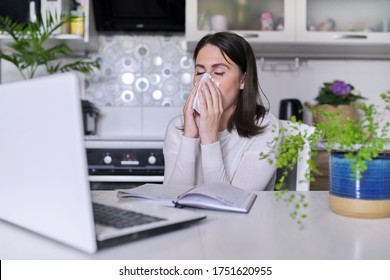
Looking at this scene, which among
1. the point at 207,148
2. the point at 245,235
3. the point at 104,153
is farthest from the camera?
the point at 104,153

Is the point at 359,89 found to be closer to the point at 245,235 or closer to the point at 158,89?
the point at 158,89

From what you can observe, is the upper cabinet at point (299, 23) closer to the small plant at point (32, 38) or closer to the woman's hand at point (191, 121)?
the small plant at point (32, 38)

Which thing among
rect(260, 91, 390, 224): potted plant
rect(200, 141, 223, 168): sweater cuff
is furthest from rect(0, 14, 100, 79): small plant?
rect(260, 91, 390, 224): potted plant

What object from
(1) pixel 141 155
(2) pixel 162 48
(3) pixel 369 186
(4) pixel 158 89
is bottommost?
(1) pixel 141 155

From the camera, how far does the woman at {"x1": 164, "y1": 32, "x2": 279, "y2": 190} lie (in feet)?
5.20

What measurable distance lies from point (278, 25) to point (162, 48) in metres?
0.76

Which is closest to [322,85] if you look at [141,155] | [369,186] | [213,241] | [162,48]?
[162,48]

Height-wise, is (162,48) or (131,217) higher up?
(162,48)

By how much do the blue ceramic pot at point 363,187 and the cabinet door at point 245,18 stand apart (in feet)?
6.24

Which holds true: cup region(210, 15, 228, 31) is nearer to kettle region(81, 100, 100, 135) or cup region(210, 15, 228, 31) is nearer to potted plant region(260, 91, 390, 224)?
kettle region(81, 100, 100, 135)

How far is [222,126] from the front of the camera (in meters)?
1.87

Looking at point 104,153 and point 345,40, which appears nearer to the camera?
point 104,153

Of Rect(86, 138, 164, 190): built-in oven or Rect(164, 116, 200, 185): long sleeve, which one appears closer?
Rect(164, 116, 200, 185): long sleeve

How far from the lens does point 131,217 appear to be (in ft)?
2.62
